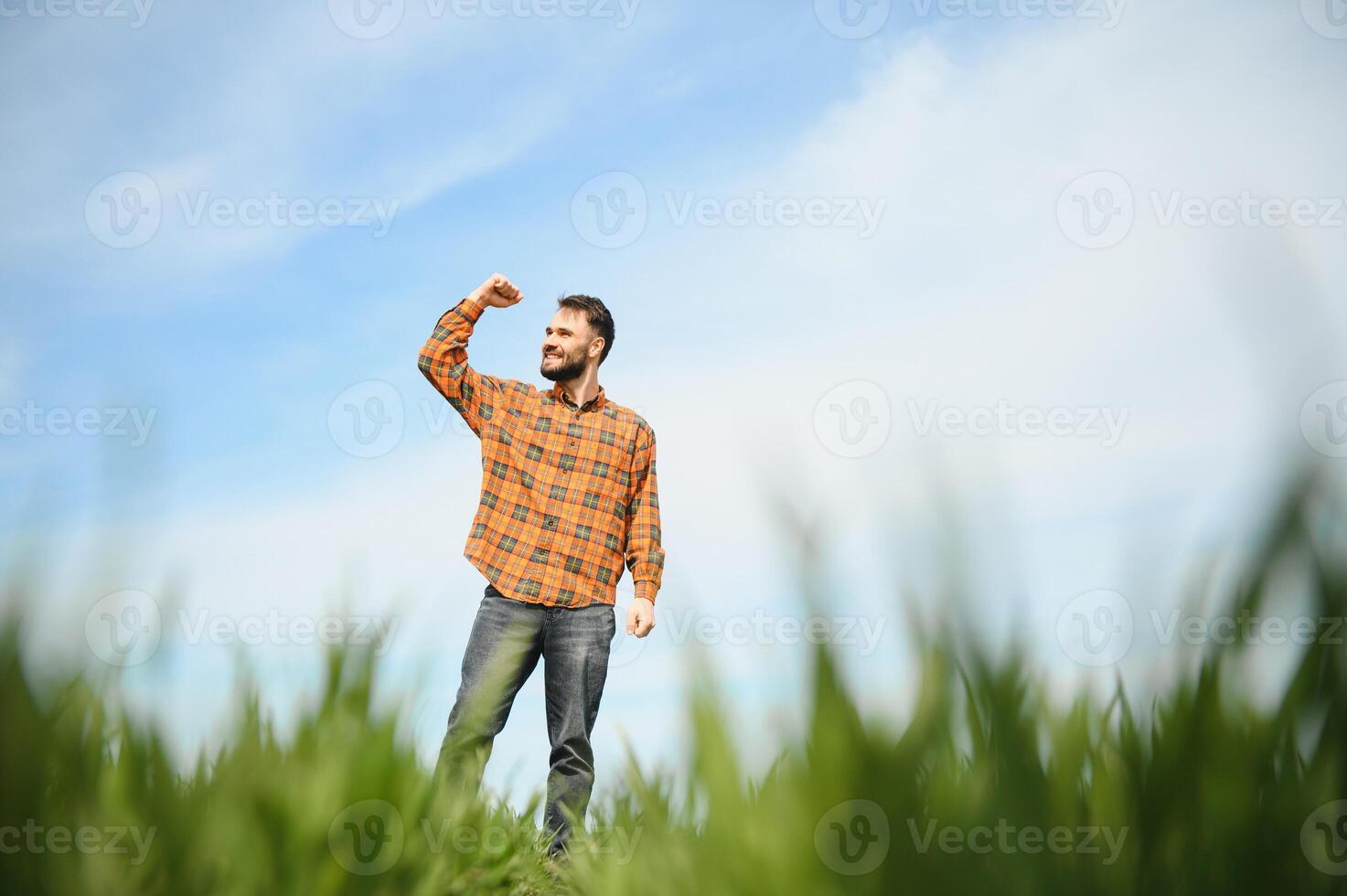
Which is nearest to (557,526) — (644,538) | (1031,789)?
(644,538)

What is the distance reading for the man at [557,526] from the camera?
526 cm

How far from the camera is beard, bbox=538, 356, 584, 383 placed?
5727 mm

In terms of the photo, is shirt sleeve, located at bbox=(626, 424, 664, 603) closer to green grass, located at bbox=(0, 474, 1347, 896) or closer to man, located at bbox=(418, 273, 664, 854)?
man, located at bbox=(418, 273, 664, 854)

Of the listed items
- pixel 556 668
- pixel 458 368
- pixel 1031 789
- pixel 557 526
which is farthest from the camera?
pixel 458 368

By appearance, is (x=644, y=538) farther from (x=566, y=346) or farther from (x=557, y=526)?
(x=566, y=346)

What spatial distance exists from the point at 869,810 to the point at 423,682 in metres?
2.03

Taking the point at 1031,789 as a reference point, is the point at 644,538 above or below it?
above

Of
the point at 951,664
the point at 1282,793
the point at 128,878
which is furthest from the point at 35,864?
the point at 1282,793

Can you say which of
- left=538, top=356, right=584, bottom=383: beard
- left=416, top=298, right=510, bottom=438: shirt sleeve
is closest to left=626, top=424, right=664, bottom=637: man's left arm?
left=538, top=356, right=584, bottom=383: beard

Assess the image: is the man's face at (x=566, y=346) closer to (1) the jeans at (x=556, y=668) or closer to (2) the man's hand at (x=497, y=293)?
(2) the man's hand at (x=497, y=293)

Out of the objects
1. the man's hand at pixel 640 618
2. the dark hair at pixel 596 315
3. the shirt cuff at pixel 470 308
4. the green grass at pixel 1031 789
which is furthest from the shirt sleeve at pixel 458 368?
the green grass at pixel 1031 789

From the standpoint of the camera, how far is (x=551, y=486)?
555cm

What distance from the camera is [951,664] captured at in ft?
5.36

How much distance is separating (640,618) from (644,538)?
45 cm
